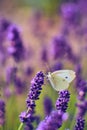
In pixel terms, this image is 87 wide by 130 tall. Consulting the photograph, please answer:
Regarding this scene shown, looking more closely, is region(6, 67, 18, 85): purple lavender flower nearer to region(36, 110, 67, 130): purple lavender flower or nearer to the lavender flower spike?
the lavender flower spike

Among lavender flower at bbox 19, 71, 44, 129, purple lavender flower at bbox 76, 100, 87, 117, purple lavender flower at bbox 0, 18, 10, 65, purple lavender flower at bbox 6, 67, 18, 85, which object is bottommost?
lavender flower at bbox 19, 71, 44, 129

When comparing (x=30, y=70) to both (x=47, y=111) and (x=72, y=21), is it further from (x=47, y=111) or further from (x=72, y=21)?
(x=47, y=111)

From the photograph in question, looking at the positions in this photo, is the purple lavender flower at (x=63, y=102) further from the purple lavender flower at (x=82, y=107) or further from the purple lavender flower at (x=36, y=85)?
the purple lavender flower at (x=82, y=107)

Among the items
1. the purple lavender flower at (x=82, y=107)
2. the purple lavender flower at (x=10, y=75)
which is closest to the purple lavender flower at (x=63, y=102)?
the purple lavender flower at (x=82, y=107)

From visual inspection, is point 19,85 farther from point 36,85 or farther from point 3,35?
point 36,85

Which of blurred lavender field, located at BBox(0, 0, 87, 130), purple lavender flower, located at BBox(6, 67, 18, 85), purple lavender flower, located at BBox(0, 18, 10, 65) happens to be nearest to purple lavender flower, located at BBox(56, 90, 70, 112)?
blurred lavender field, located at BBox(0, 0, 87, 130)

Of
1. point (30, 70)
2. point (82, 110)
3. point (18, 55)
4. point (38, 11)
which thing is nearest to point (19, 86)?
point (18, 55)
